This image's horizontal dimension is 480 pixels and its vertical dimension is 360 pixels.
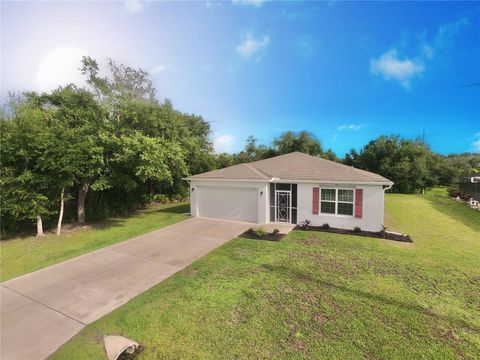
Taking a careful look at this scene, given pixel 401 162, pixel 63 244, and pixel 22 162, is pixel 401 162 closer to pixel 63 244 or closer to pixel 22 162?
pixel 63 244

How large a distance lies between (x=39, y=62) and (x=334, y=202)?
16539 mm

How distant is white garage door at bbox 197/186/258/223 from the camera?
40.2ft

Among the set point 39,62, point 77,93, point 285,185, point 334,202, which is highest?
point 39,62

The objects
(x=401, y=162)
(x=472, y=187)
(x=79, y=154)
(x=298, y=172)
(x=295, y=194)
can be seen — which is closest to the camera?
(x=79, y=154)

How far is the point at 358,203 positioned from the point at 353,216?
25.1 inches

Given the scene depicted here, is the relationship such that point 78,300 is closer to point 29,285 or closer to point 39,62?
point 29,285

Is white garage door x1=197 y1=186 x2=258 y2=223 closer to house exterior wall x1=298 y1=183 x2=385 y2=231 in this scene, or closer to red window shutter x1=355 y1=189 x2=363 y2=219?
house exterior wall x1=298 y1=183 x2=385 y2=231

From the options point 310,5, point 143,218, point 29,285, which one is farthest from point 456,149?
point 29,285

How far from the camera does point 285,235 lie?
9773mm

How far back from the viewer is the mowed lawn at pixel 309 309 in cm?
370

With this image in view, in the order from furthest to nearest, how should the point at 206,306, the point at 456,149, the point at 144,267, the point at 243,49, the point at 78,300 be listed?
the point at 456,149 < the point at 243,49 < the point at 144,267 < the point at 78,300 < the point at 206,306

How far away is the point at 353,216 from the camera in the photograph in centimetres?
1034

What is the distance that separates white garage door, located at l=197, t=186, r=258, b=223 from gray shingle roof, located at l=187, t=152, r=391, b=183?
0.79 m

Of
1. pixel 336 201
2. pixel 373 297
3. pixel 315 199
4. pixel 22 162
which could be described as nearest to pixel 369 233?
pixel 336 201
